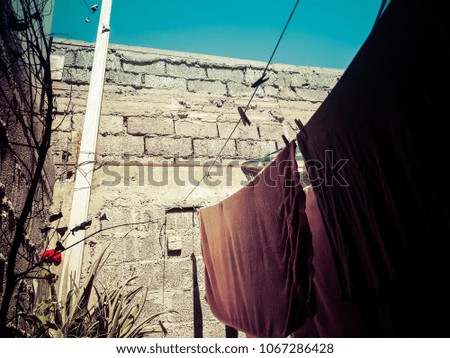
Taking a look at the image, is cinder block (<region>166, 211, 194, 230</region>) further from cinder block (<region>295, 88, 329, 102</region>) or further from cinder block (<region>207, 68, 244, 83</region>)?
cinder block (<region>295, 88, 329, 102</region>)

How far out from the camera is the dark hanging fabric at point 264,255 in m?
1.38

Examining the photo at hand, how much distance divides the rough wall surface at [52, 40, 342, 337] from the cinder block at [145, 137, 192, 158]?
0.01 meters

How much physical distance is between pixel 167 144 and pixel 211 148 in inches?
23.3

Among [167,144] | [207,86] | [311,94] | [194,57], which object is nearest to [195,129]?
[167,144]

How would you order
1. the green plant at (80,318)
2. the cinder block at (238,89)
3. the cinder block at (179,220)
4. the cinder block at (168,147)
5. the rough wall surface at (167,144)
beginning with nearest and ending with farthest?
1. the green plant at (80,318)
2. the rough wall surface at (167,144)
3. the cinder block at (179,220)
4. the cinder block at (168,147)
5. the cinder block at (238,89)

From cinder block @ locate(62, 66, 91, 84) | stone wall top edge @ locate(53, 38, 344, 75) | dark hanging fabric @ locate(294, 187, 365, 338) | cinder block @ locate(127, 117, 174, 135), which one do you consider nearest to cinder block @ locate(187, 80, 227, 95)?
stone wall top edge @ locate(53, 38, 344, 75)

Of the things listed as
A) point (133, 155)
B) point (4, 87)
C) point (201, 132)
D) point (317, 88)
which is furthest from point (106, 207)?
point (317, 88)

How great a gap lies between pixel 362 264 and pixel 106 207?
2.77 metres

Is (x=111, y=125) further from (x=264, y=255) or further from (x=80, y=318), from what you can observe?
(x=264, y=255)

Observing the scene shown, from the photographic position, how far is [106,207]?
3.05 m

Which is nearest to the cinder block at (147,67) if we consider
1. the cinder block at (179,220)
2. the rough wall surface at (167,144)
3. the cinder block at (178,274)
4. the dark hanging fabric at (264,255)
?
the rough wall surface at (167,144)

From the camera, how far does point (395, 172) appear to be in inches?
36.3

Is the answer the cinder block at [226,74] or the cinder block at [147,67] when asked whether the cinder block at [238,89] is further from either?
the cinder block at [147,67]

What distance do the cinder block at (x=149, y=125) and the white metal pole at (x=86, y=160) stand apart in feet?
1.51
